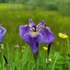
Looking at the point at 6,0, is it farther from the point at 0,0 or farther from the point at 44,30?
Answer: the point at 44,30

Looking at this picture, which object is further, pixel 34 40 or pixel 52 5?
pixel 52 5

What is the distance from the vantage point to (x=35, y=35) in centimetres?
206

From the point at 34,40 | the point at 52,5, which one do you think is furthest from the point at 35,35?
the point at 52,5

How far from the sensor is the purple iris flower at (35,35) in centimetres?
201

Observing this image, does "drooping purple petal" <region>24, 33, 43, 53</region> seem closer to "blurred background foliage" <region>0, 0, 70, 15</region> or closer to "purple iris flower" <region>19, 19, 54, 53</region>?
"purple iris flower" <region>19, 19, 54, 53</region>

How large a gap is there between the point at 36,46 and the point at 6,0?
1220 inches

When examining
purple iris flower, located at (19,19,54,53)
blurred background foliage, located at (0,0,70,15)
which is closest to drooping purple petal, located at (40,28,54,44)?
purple iris flower, located at (19,19,54,53)

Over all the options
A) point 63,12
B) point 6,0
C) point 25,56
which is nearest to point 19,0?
point 6,0

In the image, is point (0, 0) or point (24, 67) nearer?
point (24, 67)

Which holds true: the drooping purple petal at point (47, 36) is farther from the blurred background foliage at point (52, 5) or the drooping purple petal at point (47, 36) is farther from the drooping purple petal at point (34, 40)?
the blurred background foliage at point (52, 5)

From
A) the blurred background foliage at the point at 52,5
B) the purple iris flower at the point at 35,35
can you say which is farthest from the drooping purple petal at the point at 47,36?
the blurred background foliage at the point at 52,5

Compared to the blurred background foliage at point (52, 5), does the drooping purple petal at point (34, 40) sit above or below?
above

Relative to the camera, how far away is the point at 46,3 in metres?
21.7

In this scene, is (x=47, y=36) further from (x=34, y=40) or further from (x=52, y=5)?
(x=52, y=5)
